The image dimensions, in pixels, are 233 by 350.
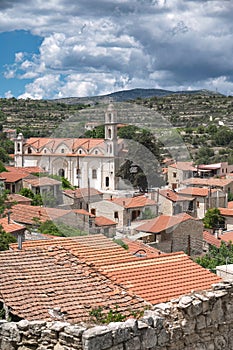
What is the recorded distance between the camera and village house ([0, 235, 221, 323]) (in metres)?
6.11

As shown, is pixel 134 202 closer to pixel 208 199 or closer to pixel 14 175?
pixel 208 199

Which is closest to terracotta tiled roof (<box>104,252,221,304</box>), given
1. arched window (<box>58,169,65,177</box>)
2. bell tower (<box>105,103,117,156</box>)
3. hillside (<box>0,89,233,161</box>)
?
bell tower (<box>105,103,117,156</box>)

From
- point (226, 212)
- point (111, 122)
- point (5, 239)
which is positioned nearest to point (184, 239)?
point (5, 239)

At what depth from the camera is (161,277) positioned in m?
7.15

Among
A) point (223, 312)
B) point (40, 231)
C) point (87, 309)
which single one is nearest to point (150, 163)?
point (87, 309)

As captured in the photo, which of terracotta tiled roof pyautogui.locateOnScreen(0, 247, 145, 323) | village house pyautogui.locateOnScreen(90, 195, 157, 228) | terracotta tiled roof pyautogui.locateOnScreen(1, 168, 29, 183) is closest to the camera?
terracotta tiled roof pyautogui.locateOnScreen(0, 247, 145, 323)

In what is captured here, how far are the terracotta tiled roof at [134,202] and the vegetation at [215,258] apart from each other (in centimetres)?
704

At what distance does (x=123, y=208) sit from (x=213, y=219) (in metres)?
26.5

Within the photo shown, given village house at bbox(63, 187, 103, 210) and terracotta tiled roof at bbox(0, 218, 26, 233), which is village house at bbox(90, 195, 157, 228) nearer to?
village house at bbox(63, 187, 103, 210)

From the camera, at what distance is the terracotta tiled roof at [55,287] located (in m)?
6.02

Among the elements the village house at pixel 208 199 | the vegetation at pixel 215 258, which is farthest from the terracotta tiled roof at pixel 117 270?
the village house at pixel 208 199

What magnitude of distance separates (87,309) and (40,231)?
13530mm

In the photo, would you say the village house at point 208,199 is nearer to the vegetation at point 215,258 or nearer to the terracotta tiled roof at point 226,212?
the terracotta tiled roof at point 226,212

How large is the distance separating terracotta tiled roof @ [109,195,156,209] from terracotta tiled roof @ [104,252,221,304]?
85 centimetres
